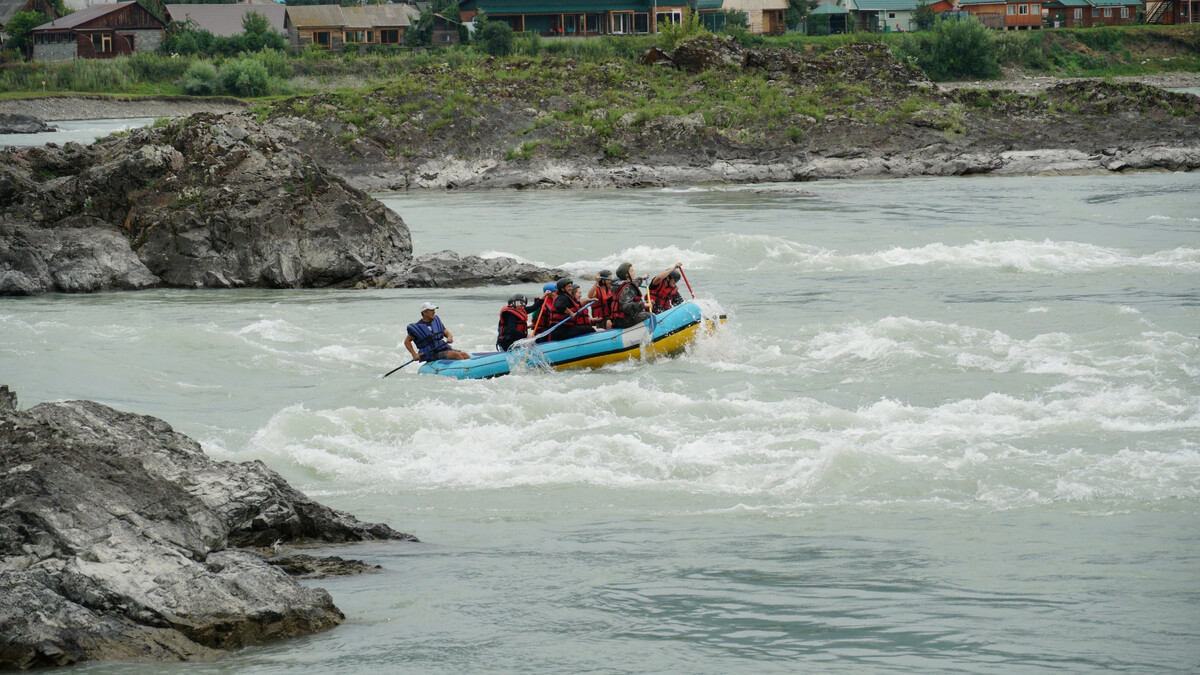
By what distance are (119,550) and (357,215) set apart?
52.5ft

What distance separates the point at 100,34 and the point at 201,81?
15.1 m

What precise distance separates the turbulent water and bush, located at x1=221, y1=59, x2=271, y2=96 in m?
41.9

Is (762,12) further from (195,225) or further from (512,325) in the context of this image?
(512,325)

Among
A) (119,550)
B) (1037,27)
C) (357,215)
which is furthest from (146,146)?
(1037,27)

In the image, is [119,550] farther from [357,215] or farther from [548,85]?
[548,85]

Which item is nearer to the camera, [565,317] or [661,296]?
[565,317]

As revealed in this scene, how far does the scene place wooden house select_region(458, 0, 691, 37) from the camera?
71188 millimetres

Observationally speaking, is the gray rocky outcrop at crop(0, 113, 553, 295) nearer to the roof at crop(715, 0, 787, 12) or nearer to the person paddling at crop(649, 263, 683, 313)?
the person paddling at crop(649, 263, 683, 313)

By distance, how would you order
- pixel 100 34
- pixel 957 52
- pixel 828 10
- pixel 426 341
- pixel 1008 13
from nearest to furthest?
pixel 426 341 < pixel 957 52 < pixel 100 34 < pixel 828 10 < pixel 1008 13

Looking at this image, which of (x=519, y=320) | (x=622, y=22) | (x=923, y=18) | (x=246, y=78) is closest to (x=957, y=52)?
(x=923, y=18)

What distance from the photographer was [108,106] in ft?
197

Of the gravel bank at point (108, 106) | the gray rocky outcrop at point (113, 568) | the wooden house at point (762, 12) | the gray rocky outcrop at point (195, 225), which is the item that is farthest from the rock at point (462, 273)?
the wooden house at point (762, 12)

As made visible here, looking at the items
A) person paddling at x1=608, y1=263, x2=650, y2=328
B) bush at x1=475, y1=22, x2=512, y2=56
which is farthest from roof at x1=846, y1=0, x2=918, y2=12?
person paddling at x1=608, y1=263, x2=650, y2=328

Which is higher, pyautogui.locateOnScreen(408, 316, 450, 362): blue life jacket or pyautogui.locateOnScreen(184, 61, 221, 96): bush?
pyautogui.locateOnScreen(184, 61, 221, 96): bush
